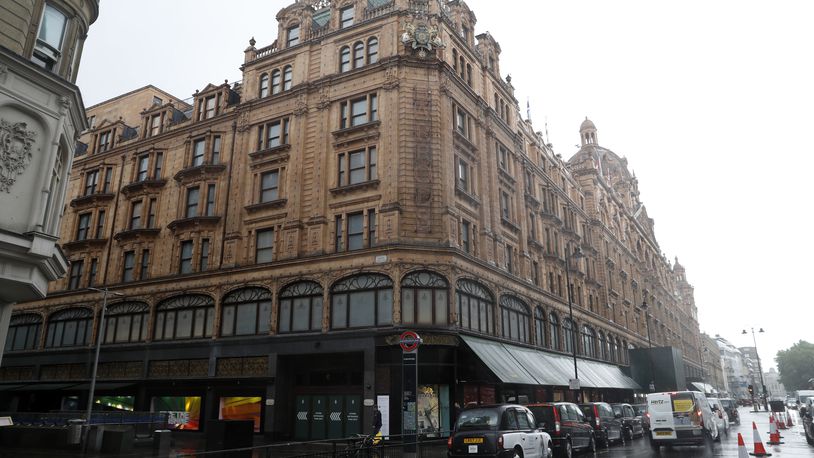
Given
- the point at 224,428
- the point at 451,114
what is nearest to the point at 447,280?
the point at 451,114

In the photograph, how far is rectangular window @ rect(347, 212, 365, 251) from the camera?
30.9 m

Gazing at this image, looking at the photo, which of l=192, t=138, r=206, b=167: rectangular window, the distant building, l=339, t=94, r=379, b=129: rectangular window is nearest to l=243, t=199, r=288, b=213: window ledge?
l=339, t=94, r=379, b=129: rectangular window

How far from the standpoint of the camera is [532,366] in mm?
34062

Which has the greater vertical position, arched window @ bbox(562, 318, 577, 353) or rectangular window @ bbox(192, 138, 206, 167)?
rectangular window @ bbox(192, 138, 206, 167)

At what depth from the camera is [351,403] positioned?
2873 cm

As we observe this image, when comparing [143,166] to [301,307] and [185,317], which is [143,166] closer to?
[185,317]

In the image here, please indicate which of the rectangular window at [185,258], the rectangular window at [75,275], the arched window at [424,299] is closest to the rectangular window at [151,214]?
the rectangular window at [185,258]

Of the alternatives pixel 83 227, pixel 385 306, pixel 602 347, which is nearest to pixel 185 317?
pixel 385 306

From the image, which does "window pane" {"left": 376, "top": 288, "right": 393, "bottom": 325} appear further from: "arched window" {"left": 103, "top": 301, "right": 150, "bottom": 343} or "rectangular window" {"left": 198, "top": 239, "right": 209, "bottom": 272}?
"arched window" {"left": 103, "top": 301, "right": 150, "bottom": 343}

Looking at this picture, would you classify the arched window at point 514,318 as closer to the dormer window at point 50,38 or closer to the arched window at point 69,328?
the dormer window at point 50,38

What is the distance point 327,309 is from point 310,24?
19.6 meters

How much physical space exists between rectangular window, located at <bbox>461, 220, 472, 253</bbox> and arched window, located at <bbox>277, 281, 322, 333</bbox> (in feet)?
27.5

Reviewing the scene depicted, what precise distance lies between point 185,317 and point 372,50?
2022 centimetres

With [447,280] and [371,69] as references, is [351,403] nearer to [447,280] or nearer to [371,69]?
[447,280]
